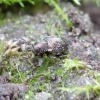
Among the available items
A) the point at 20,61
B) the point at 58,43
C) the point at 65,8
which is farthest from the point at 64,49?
the point at 65,8

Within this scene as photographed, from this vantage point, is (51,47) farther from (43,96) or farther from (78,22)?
(78,22)

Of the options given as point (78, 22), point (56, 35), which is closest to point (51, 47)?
point (56, 35)

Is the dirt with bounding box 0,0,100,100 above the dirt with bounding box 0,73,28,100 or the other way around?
above

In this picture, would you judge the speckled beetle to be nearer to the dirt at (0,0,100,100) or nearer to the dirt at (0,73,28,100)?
the dirt at (0,0,100,100)

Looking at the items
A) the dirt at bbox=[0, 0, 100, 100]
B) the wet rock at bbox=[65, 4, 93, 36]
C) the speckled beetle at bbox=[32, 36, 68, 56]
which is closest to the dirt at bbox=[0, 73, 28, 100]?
the dirt at bbox=[0, 0, 100, 100]

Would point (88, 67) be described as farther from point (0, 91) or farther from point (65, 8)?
point (65, 8)

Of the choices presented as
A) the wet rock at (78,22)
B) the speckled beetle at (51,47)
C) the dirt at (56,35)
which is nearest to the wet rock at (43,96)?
the dirt at (56,35)
